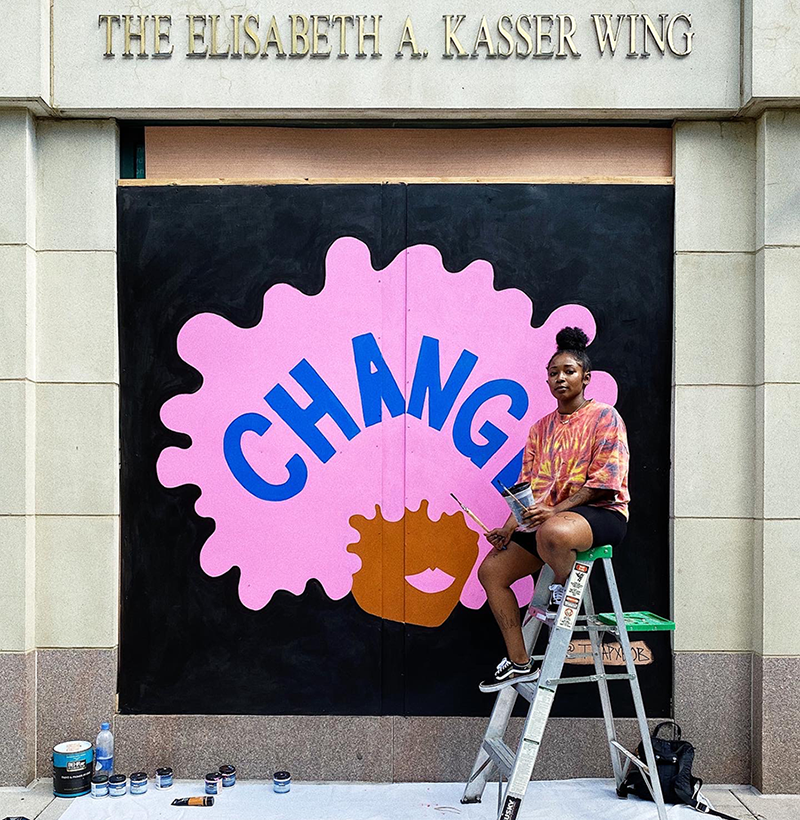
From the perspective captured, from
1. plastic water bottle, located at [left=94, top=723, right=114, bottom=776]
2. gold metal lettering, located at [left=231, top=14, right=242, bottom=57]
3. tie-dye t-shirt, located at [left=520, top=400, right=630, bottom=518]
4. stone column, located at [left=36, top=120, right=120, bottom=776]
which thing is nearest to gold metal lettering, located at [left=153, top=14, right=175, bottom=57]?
gold metal lettering, located at [left=231, top=14, right=242, bottom=57]

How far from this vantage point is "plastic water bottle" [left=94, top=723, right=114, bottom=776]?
212 inches

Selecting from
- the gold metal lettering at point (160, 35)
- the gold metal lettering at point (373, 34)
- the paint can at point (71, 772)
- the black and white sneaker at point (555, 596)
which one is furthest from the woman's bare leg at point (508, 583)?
the gold metal lettering at point (160, 35)

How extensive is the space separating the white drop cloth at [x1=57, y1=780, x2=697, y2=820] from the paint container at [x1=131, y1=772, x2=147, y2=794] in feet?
0.10

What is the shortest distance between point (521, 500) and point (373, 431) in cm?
110

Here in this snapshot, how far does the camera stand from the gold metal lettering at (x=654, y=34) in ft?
17.7

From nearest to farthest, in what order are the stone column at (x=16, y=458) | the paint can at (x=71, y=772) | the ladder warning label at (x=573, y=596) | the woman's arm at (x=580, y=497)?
the ladder warning label at (x=573, y=596) → the woman's arm at (x=580, y=497) → the paint can at (x=71, y=772) → the stone column at (x=16, y=458)

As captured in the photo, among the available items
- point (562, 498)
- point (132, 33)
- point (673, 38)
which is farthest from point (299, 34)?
point (562, 498)

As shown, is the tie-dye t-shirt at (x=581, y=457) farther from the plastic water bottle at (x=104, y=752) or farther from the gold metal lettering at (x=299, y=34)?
the plastic water bottle at (x=104, y=752)

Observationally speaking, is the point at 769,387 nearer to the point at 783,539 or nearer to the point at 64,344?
the point at 783,539

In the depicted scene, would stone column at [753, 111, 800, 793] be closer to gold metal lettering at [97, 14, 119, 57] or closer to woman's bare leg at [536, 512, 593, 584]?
woman's bare leg at [536, 512, 593, 584]

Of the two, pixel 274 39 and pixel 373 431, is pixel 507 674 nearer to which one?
pixel 373 431

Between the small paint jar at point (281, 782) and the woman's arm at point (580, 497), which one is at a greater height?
the woman's arm at point (580, 497)

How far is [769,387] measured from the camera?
5.34 m

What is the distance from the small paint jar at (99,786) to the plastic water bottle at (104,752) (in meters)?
0.12
